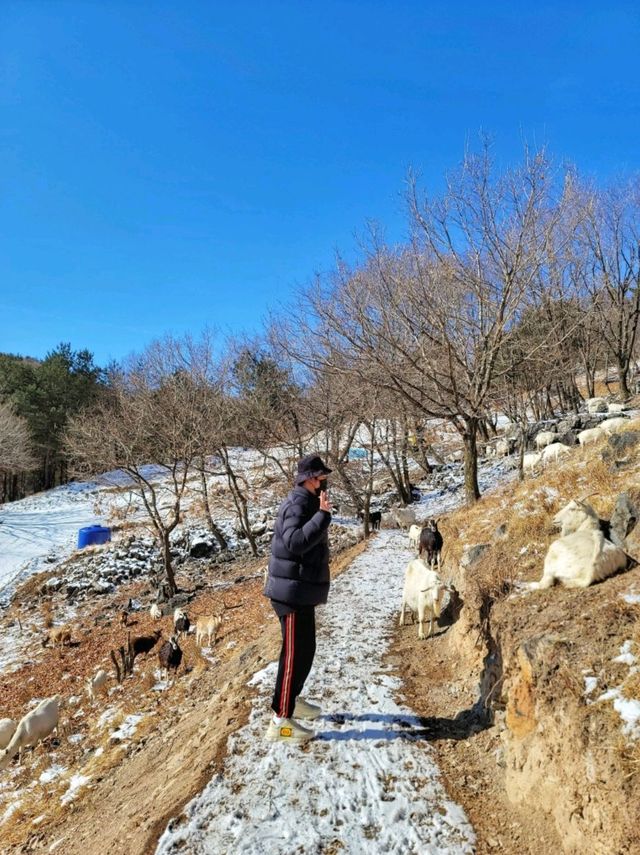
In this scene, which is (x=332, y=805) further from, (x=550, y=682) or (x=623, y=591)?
(x=623, y=591)

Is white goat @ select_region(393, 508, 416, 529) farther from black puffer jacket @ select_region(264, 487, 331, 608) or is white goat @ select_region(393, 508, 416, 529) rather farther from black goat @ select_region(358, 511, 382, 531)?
black puffer jacket @ select_region(264, 487, 331, 608)

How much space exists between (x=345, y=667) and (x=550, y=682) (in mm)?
2471

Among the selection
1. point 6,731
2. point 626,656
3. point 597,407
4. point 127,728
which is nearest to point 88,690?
point 6,731

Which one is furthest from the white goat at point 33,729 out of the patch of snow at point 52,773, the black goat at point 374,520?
the black goat at point 374,520

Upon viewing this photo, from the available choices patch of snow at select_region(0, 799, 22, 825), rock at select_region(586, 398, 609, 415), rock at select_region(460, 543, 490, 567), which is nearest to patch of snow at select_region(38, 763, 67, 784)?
patch of snow at select_region(0, 799, 22, 825)

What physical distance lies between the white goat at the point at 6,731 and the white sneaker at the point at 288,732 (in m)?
4.99

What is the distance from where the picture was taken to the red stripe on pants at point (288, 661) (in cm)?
348

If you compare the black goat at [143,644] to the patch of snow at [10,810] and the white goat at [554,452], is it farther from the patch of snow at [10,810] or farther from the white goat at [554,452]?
the white goat at [554,452]

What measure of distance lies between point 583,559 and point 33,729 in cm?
680

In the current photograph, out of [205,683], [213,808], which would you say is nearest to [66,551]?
[205,683]

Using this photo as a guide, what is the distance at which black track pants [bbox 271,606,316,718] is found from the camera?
11.5ft

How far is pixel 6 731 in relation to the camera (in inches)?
258

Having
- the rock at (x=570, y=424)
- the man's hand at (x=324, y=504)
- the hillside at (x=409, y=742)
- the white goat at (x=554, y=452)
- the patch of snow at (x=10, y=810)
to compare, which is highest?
the rock at (x=570, y=424)

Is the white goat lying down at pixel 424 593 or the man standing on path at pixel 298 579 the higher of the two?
the man standing on path at pixel 298 579
